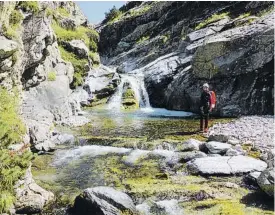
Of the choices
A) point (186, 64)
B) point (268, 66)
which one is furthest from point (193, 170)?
point (186, 64)

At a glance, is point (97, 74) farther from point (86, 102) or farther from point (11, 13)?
point (11, 13)

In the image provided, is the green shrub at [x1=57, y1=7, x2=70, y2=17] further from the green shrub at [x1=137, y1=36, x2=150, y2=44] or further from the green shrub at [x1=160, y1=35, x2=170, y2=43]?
the green shrub at [x1=137, y1=36, x2=150, y2=44]

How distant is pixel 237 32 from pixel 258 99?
264 inches

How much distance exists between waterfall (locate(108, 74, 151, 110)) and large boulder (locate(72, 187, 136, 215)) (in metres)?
24.1

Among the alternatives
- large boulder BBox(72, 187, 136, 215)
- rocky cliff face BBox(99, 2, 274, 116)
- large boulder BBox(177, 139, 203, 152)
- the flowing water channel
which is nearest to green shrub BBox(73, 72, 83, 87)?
rocky cliff face BBox(99, 2, 274, 116)

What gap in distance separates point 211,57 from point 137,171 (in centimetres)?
1792

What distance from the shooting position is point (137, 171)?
1427cm

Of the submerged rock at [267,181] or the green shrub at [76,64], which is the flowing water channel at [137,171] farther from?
the green shrub at [76,64]

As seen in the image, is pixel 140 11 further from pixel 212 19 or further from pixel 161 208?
pixel 161 208

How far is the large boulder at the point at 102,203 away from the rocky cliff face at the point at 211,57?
1842 centimetres

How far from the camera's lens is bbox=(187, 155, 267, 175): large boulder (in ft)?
44.1

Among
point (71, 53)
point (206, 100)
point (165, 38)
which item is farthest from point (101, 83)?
point (206, 100)

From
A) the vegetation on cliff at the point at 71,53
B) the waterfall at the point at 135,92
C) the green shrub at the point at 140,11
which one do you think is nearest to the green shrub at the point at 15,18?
the vegetation on cliff at the point at 71,53

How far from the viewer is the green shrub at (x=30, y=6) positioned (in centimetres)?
2062
